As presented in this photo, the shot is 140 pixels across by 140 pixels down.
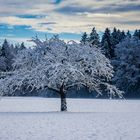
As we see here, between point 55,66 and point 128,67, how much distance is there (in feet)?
150

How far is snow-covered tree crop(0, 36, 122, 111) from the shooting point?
112 ft

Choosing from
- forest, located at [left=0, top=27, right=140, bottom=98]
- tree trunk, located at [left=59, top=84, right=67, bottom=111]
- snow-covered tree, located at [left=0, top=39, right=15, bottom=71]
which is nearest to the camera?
forest, located at [left=0, top=27, right=140, bottom=98]

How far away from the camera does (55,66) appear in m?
34.0

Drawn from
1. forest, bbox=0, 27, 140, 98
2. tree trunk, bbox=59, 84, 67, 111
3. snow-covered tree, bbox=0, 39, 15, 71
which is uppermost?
snow-covered tree, bbox=0, 39, 15, 71

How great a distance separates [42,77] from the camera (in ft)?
110

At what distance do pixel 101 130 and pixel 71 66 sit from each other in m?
13.7

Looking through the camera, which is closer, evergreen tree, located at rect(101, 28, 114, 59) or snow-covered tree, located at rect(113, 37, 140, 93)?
snow-covered tree, located at rect(113, 37, 140, 93)

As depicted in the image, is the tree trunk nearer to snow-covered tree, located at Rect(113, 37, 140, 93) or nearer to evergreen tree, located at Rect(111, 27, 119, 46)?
snow-covered tree, located at Rect(113, 37, 140, 93)

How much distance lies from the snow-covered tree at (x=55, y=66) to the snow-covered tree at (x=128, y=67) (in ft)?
137

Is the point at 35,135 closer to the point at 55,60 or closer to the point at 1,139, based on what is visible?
the point at 1,139

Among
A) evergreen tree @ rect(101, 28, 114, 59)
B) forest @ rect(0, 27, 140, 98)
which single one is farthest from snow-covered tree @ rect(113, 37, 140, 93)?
forest @ rect(0, 27, 140, 98)

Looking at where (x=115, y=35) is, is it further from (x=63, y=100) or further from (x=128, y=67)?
(x=63, y=100)

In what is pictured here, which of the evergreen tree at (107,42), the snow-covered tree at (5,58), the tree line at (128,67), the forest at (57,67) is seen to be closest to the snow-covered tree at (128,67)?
the tree line at (128,67)

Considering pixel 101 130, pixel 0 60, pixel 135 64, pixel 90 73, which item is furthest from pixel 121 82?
pixel 101 130
